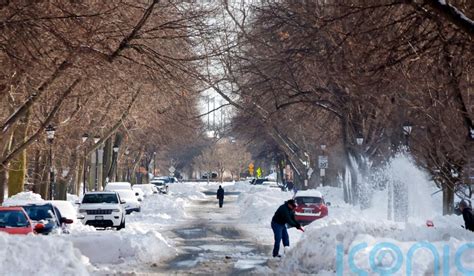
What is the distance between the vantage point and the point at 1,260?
1491 cm

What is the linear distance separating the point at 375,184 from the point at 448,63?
36283 millimetres

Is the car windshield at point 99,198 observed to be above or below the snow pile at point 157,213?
above

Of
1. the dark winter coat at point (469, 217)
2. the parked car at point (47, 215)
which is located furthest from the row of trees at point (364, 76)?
the parked car at point (47, 215)

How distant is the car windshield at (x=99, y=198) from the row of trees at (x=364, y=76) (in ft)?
21.6

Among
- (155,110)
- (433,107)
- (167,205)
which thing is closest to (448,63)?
(433,107)

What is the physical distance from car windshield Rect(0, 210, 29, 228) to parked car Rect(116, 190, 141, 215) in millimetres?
26196

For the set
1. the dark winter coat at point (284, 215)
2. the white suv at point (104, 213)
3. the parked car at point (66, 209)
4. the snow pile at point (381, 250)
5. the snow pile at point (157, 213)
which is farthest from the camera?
the snow pile at point (157, 213)

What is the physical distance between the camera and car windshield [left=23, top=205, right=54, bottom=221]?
89.8 feet

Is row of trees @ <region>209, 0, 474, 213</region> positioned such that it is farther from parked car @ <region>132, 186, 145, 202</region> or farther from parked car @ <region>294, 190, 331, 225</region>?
parked car @ <region>132, 186, 145, 202</region>

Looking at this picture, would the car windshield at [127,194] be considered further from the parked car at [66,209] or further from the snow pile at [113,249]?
the snow pile at [113,249]

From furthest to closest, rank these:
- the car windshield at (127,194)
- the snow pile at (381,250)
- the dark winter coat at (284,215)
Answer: the car windshield at (127,194)
the dark winter coat at (284,215)
the snow pile at (381,250)

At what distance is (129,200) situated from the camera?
5072cm

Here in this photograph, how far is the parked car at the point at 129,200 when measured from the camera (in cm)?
5047

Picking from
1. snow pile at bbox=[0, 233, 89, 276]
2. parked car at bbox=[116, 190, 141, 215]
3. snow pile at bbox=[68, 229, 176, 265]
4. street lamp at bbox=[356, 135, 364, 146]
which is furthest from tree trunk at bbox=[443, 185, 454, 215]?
snow pile at bbox=[0, 233, 89, 276]
